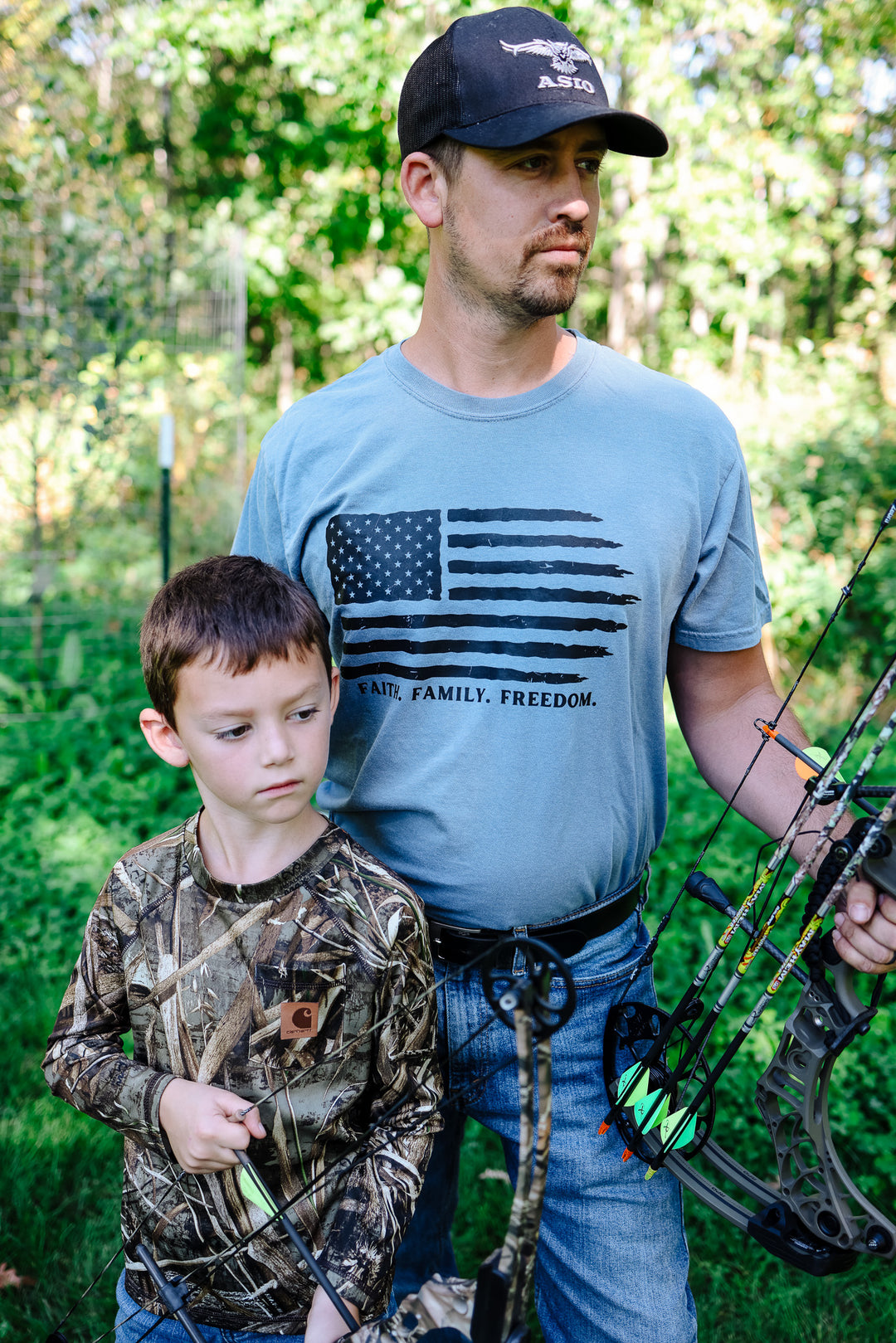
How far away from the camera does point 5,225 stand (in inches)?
253

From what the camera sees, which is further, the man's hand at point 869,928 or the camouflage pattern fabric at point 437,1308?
the camouflage pattern fabric at point 437,1308

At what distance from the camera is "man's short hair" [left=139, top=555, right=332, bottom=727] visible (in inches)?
61.0

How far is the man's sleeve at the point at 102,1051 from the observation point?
5.00ft

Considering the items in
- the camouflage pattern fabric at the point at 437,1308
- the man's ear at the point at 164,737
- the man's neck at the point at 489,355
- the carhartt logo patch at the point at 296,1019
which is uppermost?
the man's neck at the point at 489,355

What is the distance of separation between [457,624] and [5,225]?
608 centimetres

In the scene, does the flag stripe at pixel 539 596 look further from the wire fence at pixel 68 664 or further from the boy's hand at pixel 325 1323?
the wire fence at pixel 68 664

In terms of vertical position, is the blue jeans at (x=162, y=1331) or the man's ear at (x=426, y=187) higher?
the man's ear at (x=426, y=187)

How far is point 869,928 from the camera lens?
133cm

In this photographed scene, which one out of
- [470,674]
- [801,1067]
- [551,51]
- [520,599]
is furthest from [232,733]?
[551,51]

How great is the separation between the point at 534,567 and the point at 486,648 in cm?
15

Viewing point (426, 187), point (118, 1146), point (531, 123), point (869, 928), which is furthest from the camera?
point (118, 1146)

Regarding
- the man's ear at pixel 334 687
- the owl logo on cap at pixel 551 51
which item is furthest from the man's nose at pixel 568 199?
the man's ear at pixel 334 687

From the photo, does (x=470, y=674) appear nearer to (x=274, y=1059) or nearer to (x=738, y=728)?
(x=738, y=728)

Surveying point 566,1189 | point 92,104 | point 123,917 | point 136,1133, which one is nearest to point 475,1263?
point 566,1189
